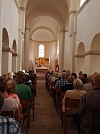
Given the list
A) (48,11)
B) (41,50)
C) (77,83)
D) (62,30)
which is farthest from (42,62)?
(77,83)

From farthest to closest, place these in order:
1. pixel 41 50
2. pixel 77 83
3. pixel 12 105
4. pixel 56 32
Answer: pixel 41 50 < pixel 56 32 < pixel 77 83 < pixel 12 105

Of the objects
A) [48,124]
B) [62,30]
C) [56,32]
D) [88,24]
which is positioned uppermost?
[56,32]

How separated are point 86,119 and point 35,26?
23.6 m

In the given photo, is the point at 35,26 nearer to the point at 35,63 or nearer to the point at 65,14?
the point at 35,63

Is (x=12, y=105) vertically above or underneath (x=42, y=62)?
underneath

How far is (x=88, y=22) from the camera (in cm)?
1038

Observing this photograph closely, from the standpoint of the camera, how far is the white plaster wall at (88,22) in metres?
8.81

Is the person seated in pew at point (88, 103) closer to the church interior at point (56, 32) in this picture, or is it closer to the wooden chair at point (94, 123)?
the wooden chair at point (94, 123)

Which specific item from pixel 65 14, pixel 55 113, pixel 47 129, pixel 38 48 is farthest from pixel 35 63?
pixel 47 129

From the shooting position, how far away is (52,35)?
89.5 feet

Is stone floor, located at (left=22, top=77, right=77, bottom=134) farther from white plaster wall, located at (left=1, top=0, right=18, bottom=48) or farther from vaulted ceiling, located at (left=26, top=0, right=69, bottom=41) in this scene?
vaulted ceiling, located at (left=26, top=0, right=69, bottom=41)

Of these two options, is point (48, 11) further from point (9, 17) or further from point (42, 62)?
point (9, 17)

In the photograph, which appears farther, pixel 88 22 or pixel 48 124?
pixel 88 22

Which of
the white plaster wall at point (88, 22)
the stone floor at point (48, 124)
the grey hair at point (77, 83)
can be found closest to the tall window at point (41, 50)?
the white plaster wall at point (88, 22)
